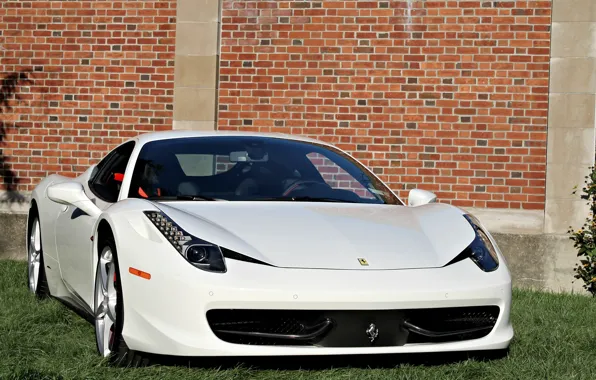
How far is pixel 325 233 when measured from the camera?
5117mm

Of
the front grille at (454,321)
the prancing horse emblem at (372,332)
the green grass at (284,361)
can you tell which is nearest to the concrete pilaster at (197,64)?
the green grass at (284,361)

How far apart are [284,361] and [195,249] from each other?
69cm

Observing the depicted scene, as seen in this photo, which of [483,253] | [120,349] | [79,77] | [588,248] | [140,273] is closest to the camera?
[140,273]

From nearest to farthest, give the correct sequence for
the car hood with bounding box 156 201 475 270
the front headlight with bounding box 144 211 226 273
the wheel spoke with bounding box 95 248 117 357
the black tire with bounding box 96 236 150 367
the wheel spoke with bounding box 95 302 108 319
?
the front headlight with bounding box 144 211 226 273 → the car hood with bounding box 156 201 475 270 → the black tire with bounding box 96 236 150 367 → the wheel spoke with bounding box 95 248 117 357 → the wheel spoke with bounding box 95 302 108 319

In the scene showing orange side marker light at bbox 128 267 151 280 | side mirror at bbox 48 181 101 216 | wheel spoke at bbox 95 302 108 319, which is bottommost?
wheel spoke at bbox 95 302 108 319

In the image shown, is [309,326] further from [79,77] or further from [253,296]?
[79,77]

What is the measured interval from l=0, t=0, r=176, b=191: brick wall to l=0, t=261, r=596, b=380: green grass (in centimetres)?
435

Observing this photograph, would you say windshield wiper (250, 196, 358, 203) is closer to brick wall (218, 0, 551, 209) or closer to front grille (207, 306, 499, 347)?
front grille (207, 306, 499, 347)

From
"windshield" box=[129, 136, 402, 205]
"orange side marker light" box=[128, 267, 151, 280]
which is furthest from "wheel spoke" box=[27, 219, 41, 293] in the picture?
"orange side marker light" box=[128, 267, 151, 280]

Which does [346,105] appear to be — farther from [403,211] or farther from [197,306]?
[197,306]


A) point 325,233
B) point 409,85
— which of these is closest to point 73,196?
point 325,233

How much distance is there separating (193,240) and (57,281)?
255cm

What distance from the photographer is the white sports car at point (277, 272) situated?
4688mm

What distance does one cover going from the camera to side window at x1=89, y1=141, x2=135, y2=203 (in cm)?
627
